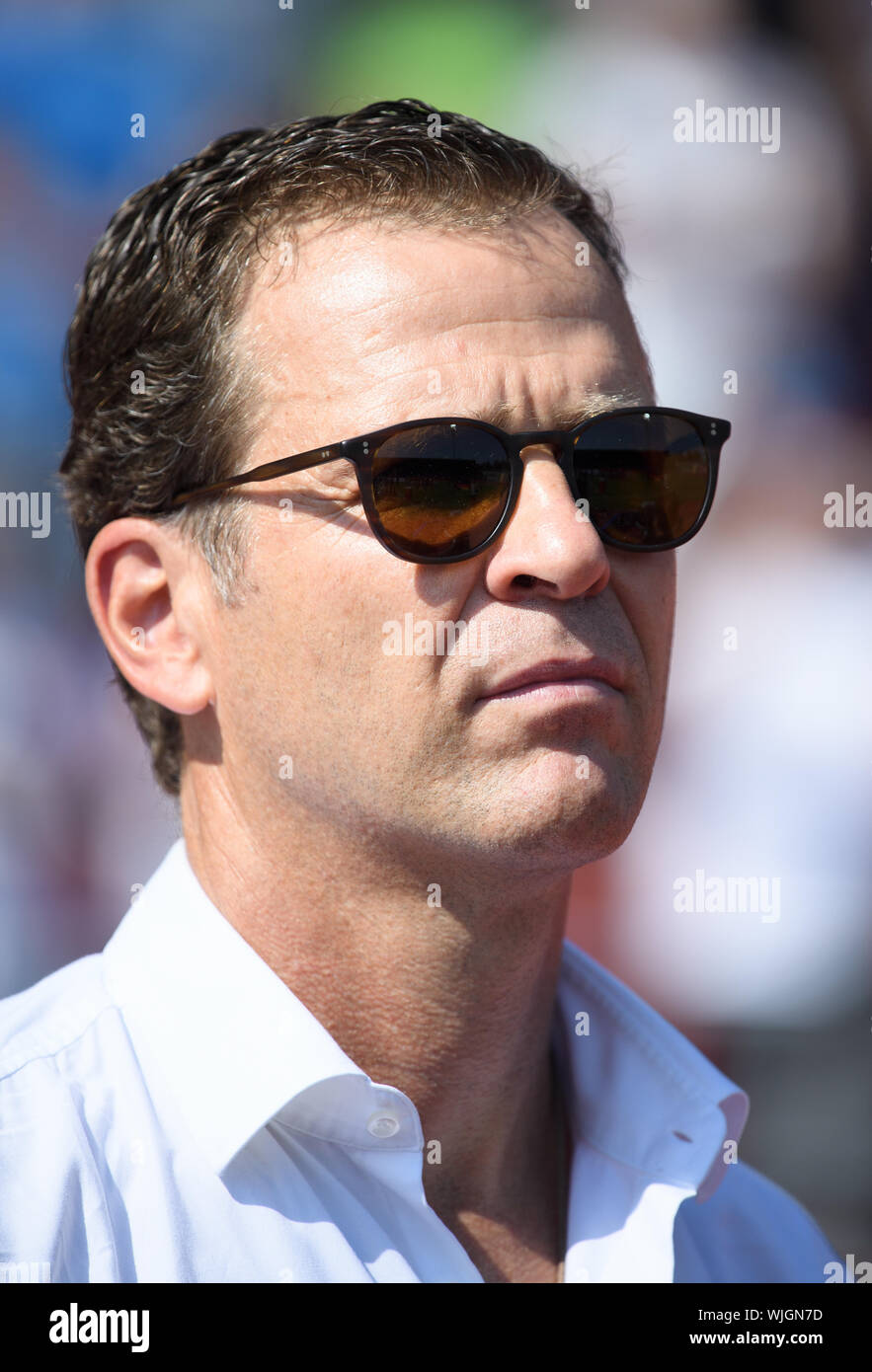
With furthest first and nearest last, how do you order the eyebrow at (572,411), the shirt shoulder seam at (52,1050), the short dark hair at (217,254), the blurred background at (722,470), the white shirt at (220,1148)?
the blurred background at (722,470), the short dark hair at (217,254), the eyebrow at (572,411), the shirt shoulder seam at (52,1050), the white shirt at (220,1148)

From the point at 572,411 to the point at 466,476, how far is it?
0.80ft

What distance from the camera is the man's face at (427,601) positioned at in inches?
77.0

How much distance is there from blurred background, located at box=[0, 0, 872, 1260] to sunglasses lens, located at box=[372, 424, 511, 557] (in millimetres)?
2619

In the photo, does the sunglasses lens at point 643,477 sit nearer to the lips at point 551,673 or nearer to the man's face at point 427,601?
the man's face at point 427,601

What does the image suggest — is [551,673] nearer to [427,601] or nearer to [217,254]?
[427,601]

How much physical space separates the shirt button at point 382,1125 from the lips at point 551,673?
2.22 feet

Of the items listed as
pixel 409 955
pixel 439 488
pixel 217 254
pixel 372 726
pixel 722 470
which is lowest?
pixel 409 955

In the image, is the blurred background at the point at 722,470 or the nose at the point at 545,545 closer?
the nose at the point at 545,545

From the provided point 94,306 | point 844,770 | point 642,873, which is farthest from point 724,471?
point 94,306

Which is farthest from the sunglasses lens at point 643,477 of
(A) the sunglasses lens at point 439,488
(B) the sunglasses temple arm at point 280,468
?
(B) the sunglasses temple arm at point 280,468

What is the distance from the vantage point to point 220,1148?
1855 millimetres

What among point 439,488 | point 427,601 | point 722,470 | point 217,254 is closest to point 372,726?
point 427,601

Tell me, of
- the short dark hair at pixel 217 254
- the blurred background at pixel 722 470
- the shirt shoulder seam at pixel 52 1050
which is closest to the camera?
the shirt shoulder seam at pixel 52 1050
